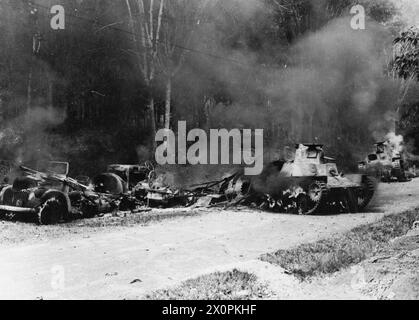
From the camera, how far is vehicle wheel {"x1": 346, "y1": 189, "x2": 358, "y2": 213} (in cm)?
1098

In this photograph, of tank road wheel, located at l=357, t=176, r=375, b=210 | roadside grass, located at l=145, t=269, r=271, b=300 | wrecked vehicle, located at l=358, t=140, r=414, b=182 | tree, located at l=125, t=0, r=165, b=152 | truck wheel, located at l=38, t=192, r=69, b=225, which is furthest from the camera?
tree, located at l=125, t=0, r=165, b=152

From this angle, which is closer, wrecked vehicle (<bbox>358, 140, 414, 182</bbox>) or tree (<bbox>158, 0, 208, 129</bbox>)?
wrecked vehicle (<bbox>358, 140, 414, 182</bbox>)

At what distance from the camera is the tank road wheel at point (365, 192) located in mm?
11278

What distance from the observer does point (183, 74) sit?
1391 cm

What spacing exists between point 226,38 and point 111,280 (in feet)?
36.3

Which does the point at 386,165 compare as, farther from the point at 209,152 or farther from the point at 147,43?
the point at 147,43

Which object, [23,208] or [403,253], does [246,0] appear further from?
[403,253]

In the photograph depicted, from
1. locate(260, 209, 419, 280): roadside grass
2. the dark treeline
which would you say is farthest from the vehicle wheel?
the dark treeline

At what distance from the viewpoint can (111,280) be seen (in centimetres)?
541

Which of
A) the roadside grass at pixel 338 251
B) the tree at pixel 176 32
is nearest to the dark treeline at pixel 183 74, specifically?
the tree at pixel 176 32

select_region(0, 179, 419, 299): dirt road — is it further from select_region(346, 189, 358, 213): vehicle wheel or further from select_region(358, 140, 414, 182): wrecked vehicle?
select_region(358, 140, 414, 182): wrecked vehicle

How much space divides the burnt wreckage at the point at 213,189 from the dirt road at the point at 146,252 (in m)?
0.83

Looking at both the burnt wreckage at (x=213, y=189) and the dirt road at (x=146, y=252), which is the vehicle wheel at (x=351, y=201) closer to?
the burnt wreckage at (x=213, y=189)
